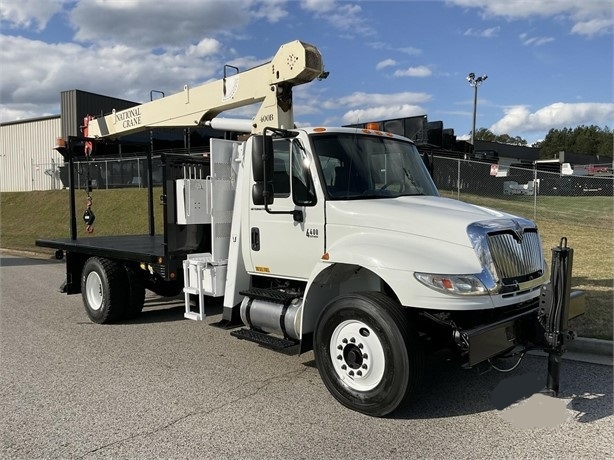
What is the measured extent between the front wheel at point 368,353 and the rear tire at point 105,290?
3.91 m

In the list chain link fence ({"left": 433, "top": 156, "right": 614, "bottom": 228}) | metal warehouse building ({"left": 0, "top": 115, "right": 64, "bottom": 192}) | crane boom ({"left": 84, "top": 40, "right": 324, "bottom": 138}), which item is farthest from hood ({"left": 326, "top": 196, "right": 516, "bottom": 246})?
metal warehouse building ({"left": 0, "top": 115, "right": 64, "bottom": 192})

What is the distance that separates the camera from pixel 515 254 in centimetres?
450

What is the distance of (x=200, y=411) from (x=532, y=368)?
340cm

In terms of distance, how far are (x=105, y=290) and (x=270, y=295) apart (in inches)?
126

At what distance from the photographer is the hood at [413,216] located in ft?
14.3

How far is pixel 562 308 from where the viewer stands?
165 inches

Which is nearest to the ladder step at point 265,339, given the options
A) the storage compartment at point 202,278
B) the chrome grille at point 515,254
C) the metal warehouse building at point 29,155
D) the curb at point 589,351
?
the storage compartment at point 202,278

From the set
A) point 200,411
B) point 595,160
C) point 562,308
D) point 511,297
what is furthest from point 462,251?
point 595,160

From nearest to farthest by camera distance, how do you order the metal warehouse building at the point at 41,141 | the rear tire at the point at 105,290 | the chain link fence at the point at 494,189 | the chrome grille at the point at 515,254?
the chrome grille at the point at 515,254 → the rear tire at the point at 105,290 → the chain link fence at the point at 494,189 → the metal warehouse building at the point at 41,141

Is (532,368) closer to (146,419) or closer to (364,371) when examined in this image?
(364,371)

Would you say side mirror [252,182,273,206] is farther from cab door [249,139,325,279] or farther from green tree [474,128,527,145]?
green tree [474,128,527,145]

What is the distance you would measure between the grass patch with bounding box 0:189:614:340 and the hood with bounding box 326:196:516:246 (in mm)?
2810

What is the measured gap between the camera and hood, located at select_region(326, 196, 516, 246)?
172 inches

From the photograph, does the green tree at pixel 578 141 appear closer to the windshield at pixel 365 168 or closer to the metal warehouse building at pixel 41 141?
the metal warehouse building at pixel 41 141
